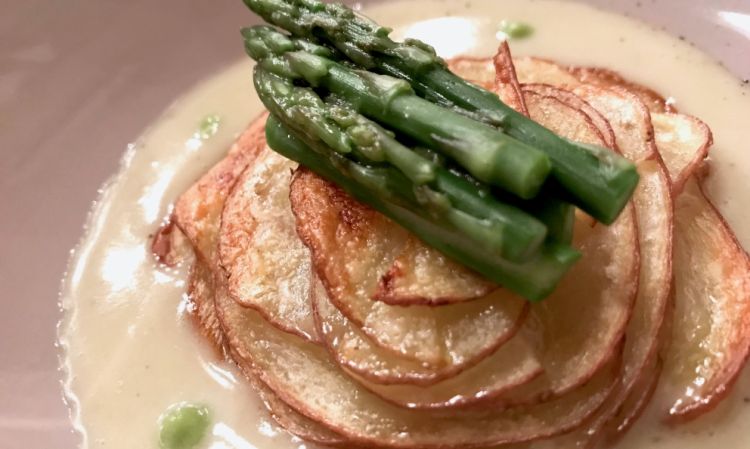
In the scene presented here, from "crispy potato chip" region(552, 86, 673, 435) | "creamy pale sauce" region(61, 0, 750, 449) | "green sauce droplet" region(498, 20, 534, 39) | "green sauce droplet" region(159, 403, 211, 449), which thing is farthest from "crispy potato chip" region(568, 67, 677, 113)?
"green sauce droplet" region(159, 403, 211, 449)

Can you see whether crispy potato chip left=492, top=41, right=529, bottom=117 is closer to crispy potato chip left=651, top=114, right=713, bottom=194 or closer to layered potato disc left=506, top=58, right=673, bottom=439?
layered potato disc left=506, top=58, right=673, bottom=439

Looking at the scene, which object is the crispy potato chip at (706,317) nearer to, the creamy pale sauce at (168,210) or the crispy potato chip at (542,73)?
the creamy pale sauce at (168,210)

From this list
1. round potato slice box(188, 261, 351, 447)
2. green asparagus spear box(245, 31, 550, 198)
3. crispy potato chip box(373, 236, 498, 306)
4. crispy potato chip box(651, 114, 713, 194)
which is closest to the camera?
green asparagus spear box(245, 31, 550, 198)

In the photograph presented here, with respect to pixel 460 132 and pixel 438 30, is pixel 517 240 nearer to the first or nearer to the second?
pixel 460 132

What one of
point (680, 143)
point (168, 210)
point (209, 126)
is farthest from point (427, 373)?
point (209, 126)

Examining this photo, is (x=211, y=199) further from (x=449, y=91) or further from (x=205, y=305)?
(x=449, y=91)

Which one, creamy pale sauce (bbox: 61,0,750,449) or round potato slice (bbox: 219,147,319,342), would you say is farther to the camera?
creamy pale sauce (bbox: 61,0,750,449)

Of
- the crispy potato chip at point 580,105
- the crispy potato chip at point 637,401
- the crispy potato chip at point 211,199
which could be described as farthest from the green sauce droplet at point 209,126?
the crispy potato chip at point 637,401
